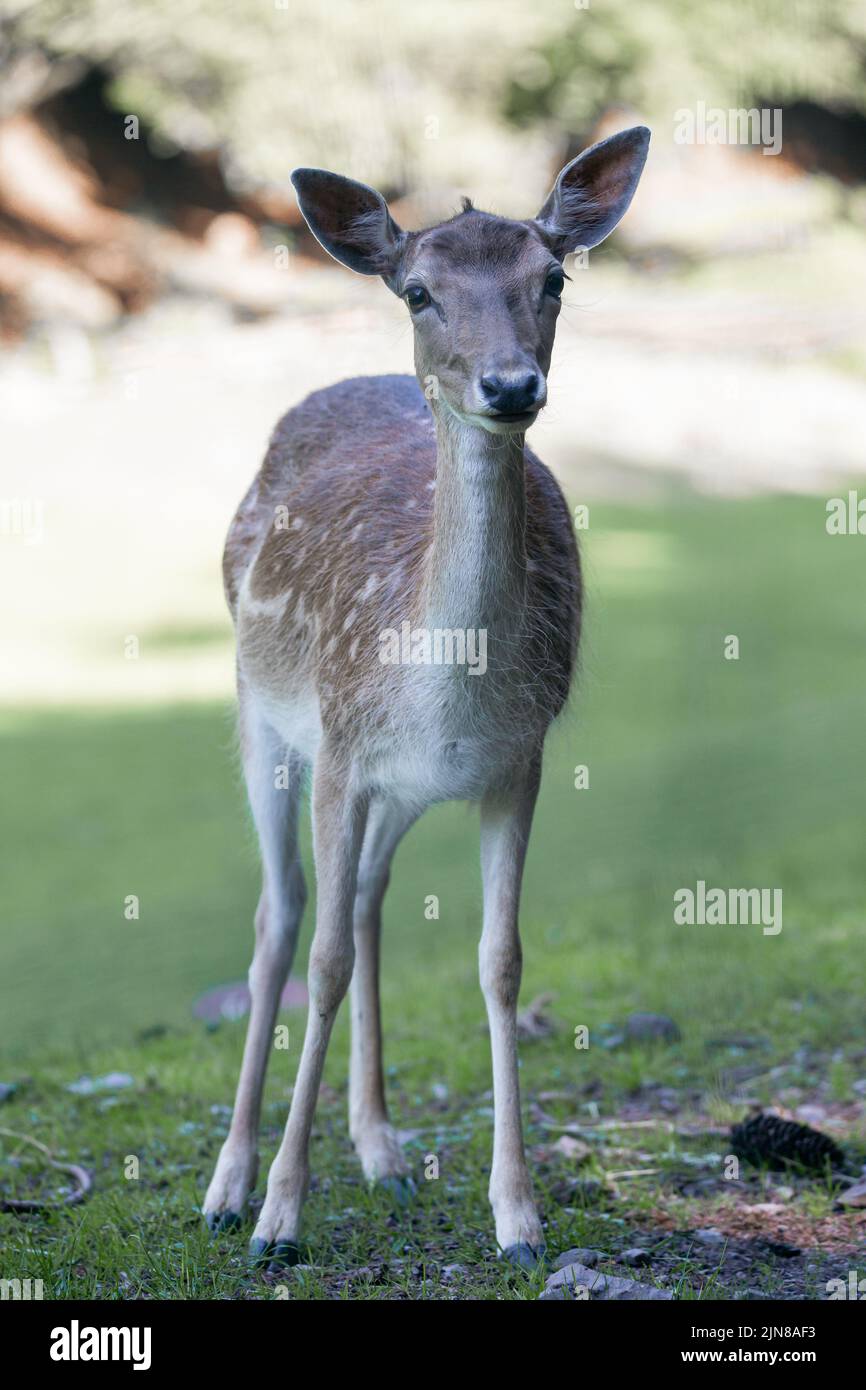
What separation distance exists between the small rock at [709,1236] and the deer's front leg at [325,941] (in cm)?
87

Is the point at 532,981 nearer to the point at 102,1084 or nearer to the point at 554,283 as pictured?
the point at 102,1084

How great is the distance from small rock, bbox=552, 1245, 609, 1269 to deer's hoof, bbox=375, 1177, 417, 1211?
561mm

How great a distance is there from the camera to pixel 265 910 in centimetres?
450

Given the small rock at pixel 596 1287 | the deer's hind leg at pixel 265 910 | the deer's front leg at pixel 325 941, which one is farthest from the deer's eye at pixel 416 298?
the small rock at pixel 596 1287

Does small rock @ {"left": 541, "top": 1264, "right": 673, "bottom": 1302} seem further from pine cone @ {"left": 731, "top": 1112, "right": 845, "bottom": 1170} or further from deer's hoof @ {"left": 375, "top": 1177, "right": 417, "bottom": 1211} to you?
pine cone @ {"left": 731, "top": 1112, "right": 845, "bottom": 1170}

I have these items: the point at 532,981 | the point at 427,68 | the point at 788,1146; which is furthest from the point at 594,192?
the point at 427,68

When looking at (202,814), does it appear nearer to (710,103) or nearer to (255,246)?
(255,246)

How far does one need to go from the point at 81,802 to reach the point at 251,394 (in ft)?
32.8

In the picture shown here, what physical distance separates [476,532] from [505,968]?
39.7 inches

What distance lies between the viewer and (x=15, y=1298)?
360cm

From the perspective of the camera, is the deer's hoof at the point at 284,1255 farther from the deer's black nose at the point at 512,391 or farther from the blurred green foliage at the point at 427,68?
the blurred green foliage at the point at 427,68

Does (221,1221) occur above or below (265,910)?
below

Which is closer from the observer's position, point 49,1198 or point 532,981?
point 49,1198
